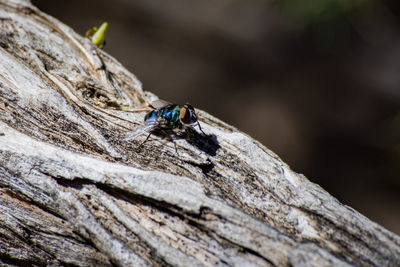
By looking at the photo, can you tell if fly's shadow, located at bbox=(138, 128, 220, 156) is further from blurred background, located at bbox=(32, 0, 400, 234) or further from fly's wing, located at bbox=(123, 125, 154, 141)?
blurred background, located at bbox=(32, 0, 400, 234)

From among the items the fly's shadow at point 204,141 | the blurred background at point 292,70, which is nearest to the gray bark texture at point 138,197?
the fly's shadow at point 204,141

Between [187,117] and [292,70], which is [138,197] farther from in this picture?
[292,70]

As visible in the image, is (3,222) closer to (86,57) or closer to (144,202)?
(144,202)

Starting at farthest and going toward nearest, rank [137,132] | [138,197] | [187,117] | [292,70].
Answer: [292,70] < [187,117] < [137,132] < [138,197]

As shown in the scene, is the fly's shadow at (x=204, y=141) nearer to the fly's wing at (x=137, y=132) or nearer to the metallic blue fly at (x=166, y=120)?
the metallic blue fly at (x=166, y=120)

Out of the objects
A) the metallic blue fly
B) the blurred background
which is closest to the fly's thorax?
the metallic blue fly

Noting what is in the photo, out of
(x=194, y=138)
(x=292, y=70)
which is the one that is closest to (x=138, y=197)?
(x=194, y=138)
